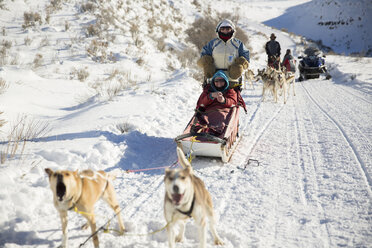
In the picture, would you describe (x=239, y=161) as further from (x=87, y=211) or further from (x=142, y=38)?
(x=142, y=38)

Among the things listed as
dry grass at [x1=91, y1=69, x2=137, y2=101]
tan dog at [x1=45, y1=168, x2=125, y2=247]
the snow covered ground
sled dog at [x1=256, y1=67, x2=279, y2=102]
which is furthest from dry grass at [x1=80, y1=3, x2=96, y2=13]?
tan dog at [x1=45, y1=168, x2=125, y2=247]

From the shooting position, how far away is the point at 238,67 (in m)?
5.30

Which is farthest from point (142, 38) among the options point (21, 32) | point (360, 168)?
point (360, 168)

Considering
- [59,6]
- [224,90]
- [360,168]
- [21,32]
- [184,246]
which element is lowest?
[184,246]

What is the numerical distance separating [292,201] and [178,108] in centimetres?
437

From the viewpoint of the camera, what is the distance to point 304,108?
7781 millimetres

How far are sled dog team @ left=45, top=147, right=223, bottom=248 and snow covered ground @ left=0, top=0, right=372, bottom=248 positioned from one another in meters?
0.48

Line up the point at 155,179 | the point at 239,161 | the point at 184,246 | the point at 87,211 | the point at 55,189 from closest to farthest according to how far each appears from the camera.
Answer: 1. the point at 55,189
2. the point at 87,211
3. the point at 184,246
4. the point at 155,179
5. the point at 239,161

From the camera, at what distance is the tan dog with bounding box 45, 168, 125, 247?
207 centimetres

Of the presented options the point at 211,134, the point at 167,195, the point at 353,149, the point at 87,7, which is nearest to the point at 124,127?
the point at 211,134

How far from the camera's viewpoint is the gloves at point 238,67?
5309mm

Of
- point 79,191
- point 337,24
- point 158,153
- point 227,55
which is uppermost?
point 337,24

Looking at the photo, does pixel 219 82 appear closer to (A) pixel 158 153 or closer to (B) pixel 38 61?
(A) pixel 158 153

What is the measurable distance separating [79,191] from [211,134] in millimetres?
2524
